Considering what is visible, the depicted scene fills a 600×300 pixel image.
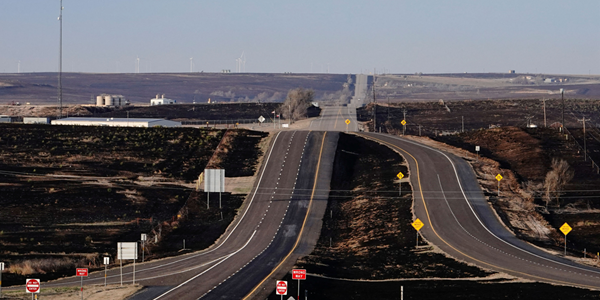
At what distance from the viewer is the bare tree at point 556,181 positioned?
9375 centimetres

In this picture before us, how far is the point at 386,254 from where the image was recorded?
6875cm

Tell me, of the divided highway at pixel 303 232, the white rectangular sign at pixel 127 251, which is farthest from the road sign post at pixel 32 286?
the white rectangular sign at pixel 127 251

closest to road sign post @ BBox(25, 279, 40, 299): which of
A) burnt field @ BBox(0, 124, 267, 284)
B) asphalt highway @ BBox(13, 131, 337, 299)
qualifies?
asphalt highway @ BBox(13, 131, 337, 299)

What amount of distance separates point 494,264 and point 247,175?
175 feet

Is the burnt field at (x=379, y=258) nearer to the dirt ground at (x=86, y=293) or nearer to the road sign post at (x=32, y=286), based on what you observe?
the dirt ground at (x=86, y=293)

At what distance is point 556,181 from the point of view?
95.4 m

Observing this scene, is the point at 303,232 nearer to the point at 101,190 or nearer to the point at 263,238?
the point at 263,238

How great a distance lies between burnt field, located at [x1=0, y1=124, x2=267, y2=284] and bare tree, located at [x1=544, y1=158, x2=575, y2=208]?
1594 inches

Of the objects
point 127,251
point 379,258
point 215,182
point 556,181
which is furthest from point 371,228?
point 127,251

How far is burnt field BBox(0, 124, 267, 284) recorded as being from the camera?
245 ft

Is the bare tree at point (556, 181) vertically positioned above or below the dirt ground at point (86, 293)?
above

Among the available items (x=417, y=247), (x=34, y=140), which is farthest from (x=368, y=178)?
(x=34, y=140)

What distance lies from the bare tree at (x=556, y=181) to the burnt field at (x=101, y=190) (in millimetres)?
40482

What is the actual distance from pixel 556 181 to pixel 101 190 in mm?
61302
